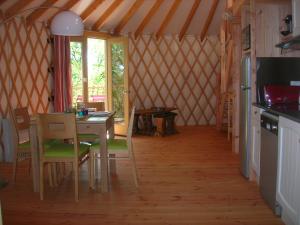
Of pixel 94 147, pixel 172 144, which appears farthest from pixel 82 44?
pixel 94 147

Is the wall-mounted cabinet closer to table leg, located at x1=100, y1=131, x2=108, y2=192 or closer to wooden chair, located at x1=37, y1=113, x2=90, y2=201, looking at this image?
table leg, located at x1=100, y1=131, x2=108, y2=192

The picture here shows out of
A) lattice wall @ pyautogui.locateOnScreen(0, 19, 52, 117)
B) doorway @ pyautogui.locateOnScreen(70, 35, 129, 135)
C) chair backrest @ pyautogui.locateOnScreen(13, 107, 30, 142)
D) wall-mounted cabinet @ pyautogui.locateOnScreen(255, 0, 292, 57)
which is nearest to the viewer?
wall-mounted cabinet @ pyautogui.locateOnScreen(255, 0, 292, 57)

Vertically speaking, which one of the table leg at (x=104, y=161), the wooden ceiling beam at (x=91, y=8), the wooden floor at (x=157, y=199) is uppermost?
the wooden ceiling beam at (x=91, y=8)

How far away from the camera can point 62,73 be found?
4805 mm

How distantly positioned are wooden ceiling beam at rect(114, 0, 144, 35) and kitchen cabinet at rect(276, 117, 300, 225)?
3.48 m

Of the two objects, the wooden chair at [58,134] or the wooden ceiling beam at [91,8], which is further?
the wooden ceiling beam at [91,8]

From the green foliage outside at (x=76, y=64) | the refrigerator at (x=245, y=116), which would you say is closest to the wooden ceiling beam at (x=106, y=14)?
the green foliage outside at (x=76, y=64)

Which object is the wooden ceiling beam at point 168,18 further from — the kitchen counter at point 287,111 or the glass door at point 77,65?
the kitchen counter at point 287,111

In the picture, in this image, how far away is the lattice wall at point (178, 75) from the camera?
6031 millimetres

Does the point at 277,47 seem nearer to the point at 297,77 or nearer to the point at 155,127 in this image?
the point at 297,77

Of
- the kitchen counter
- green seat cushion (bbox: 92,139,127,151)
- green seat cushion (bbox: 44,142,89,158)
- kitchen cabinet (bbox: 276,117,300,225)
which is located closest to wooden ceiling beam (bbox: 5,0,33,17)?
green seat cushion (bbox: 44,142,89,158)

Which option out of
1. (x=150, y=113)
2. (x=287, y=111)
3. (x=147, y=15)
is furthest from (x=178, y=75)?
(x=287, y=111)

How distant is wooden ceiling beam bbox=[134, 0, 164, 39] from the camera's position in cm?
517

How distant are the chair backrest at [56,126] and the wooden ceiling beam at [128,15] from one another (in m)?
2.98
